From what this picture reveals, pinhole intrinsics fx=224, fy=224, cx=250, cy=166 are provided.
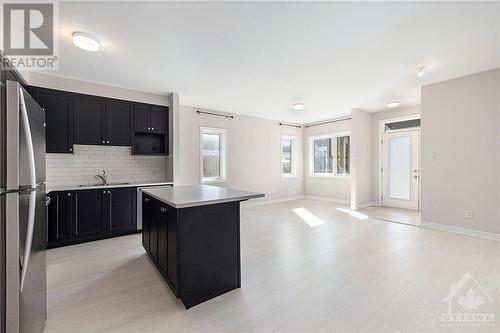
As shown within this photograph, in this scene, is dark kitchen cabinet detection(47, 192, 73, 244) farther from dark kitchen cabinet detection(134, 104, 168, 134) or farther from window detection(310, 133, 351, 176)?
window detection(310, 133, 351, 176)

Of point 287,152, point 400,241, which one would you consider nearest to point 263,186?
point 287,152

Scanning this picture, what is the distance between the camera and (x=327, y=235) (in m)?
3.77

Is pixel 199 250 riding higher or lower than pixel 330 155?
lower

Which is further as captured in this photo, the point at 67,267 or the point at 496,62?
the point at 496,62

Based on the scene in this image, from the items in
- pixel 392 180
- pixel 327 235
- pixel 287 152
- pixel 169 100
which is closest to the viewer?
pixel 327 235

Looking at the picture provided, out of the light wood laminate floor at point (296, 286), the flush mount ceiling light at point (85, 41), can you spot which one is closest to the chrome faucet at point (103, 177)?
the light wood laminate floor at point (296, 286)

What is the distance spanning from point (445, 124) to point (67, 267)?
6.09m

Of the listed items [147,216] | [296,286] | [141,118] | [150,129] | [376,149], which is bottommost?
[296,286]

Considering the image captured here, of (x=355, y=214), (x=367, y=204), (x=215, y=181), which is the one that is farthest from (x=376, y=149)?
(x=215, y=181)

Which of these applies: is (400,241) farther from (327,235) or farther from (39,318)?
(39,318)

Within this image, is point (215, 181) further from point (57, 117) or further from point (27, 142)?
point (27, 142)

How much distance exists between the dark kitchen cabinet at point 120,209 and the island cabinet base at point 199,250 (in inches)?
73.6

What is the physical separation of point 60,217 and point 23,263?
103 inches

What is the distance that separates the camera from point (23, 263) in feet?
3.95
